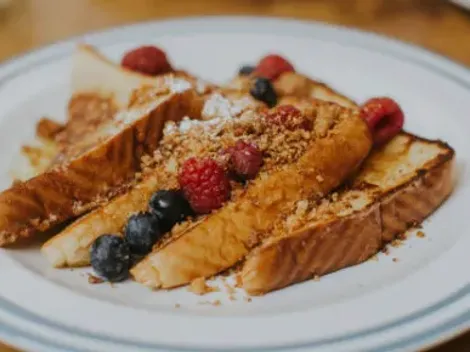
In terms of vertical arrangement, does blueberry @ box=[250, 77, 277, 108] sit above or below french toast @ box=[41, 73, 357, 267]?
above

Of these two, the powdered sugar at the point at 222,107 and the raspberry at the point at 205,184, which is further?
the powdered sugar at the point at 222,107

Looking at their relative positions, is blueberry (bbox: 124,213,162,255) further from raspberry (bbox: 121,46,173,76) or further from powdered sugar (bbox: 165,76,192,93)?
raspberry (bbox: 121,46,173,76)

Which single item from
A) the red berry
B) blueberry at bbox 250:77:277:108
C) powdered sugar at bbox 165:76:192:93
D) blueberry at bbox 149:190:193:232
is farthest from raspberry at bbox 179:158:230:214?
the red berry

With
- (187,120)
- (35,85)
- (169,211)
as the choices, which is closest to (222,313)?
(169,211)

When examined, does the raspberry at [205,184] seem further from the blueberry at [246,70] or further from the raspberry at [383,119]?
the blueberry at [246,70]

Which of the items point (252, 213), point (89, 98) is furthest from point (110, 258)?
point (89, 98)

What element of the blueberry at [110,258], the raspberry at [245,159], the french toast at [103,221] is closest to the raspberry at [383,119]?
the french toast at [103,221]

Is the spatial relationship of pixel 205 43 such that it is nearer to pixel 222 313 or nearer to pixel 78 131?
pixel 78 131
